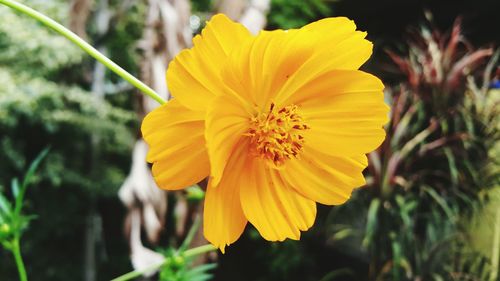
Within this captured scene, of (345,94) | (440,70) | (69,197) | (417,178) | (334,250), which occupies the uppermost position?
(345,94)

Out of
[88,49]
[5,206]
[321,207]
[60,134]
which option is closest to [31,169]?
[5,206]

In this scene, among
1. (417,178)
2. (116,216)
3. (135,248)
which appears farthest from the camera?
(116,216)

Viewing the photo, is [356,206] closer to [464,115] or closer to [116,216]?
[464,115]

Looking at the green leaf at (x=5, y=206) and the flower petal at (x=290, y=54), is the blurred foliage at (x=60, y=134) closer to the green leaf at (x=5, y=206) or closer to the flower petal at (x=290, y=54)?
the green leaf at (x=5, y=206)

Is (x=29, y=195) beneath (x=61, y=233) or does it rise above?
above

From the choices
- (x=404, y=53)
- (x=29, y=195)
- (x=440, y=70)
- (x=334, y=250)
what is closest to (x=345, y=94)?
(x=440, y=70)

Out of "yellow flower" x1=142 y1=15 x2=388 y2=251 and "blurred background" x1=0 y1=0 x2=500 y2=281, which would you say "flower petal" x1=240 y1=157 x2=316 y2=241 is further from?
"blurred background" x1=0 y1=0 x2=500 y2=281

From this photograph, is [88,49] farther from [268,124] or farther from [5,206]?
[5,206]
